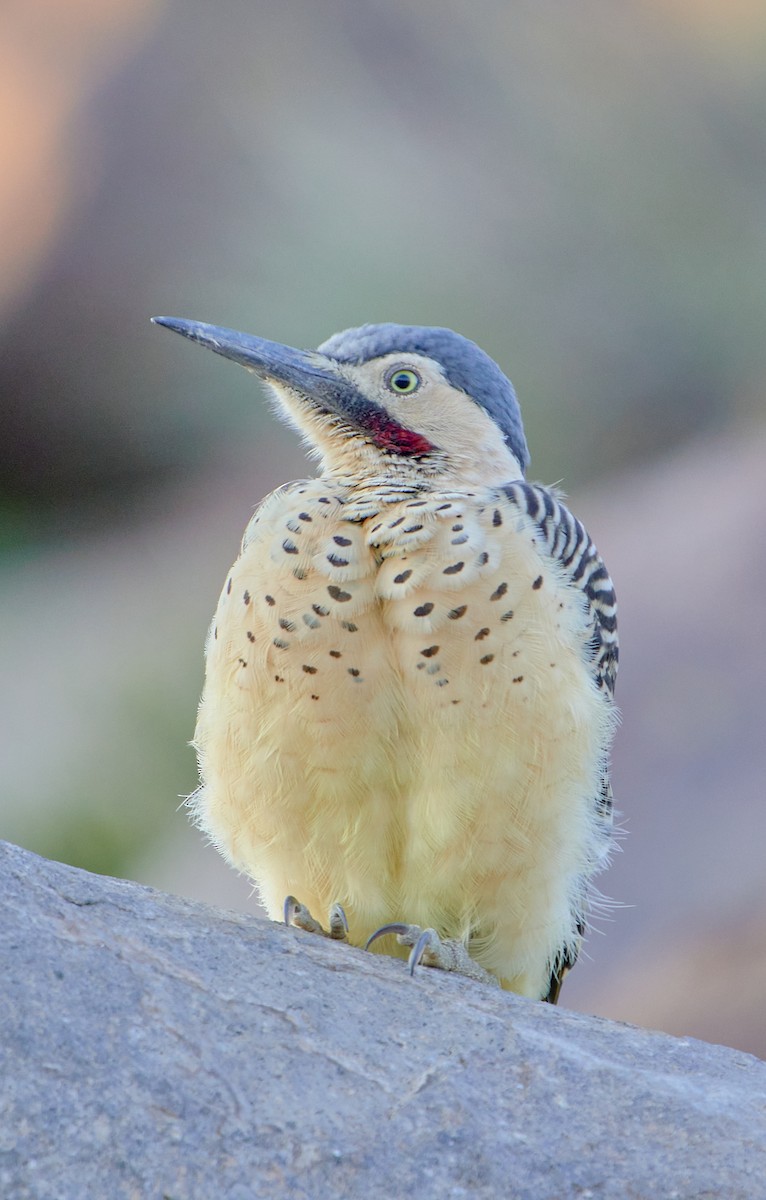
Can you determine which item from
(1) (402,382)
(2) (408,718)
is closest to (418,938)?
(2) (408,718)

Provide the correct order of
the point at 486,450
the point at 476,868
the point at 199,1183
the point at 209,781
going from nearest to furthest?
1. the point at 199,1183
2. the point at 476,868
3. the point at 209,781
4. the point at 486,450

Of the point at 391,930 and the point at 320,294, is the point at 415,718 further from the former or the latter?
the point at 320,294

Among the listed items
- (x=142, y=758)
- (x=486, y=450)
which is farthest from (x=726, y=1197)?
(x=142, y=758)

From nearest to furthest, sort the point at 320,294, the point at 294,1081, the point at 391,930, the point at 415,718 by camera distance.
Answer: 1. the point at 294,1081
2. the point at 415,718
3. the point at 391,930
4. the point at 320,294

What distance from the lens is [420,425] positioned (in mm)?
4352

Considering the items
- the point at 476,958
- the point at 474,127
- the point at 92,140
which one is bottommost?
the point at 476,958

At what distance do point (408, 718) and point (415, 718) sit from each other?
21mm

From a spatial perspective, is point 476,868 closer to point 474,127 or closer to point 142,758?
point 142,758

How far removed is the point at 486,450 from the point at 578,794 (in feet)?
3.72

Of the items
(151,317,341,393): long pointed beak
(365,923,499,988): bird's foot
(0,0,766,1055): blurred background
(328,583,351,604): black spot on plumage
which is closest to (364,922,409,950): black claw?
(365,923,499,988): bird's foot

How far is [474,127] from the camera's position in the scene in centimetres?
898

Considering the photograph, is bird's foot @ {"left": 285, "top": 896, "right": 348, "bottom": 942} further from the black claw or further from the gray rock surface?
the gray rock surface

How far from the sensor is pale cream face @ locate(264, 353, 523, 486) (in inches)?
169

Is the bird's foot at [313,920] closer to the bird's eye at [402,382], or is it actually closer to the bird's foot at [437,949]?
the bird's foot at [437,949]
